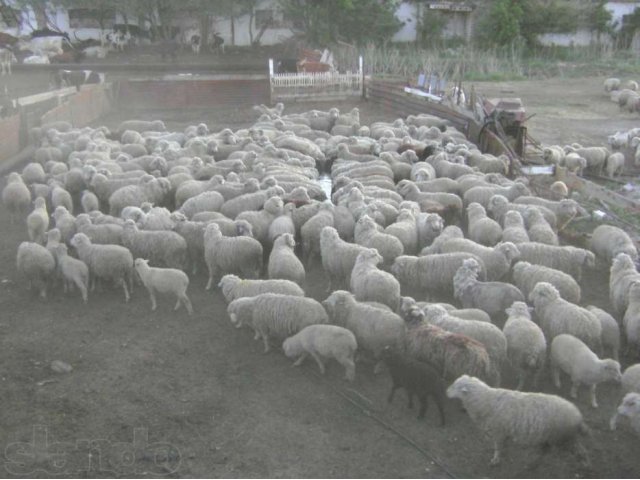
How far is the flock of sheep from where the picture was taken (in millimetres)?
6426

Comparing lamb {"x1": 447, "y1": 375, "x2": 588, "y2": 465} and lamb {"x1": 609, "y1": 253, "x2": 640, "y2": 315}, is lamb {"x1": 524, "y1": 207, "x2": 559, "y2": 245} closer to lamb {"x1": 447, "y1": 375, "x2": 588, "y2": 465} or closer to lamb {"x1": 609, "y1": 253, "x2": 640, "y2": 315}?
lamb {"x1": 609, "y1": 253, "x2": 640, "y2": 315}

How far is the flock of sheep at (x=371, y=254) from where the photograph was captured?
21.1 feet

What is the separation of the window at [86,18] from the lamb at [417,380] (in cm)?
3795

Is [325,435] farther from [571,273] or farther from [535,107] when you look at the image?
[535,107]

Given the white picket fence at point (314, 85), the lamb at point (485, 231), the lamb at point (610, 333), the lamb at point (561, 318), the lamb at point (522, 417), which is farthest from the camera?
the white picket fence at point (314, 85)

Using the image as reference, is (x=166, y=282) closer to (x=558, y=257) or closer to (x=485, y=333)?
(x=485, y=333)

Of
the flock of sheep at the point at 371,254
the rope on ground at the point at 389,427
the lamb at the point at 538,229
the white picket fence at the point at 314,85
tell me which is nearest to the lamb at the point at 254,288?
the flock of sheep at the point at 371,254

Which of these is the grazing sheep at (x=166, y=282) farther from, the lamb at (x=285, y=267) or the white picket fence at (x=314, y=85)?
the white picket fence at (x=314, y=85)

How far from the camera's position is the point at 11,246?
10469 mm

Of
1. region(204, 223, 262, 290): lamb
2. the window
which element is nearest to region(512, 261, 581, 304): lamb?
region(204, 223, 262, 290): lamb

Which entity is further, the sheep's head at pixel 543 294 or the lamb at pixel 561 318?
the sheep's head at pixel 543 294

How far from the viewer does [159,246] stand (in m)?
9.22

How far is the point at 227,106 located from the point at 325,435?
60.9ft

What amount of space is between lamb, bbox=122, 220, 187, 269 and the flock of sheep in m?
0.03
